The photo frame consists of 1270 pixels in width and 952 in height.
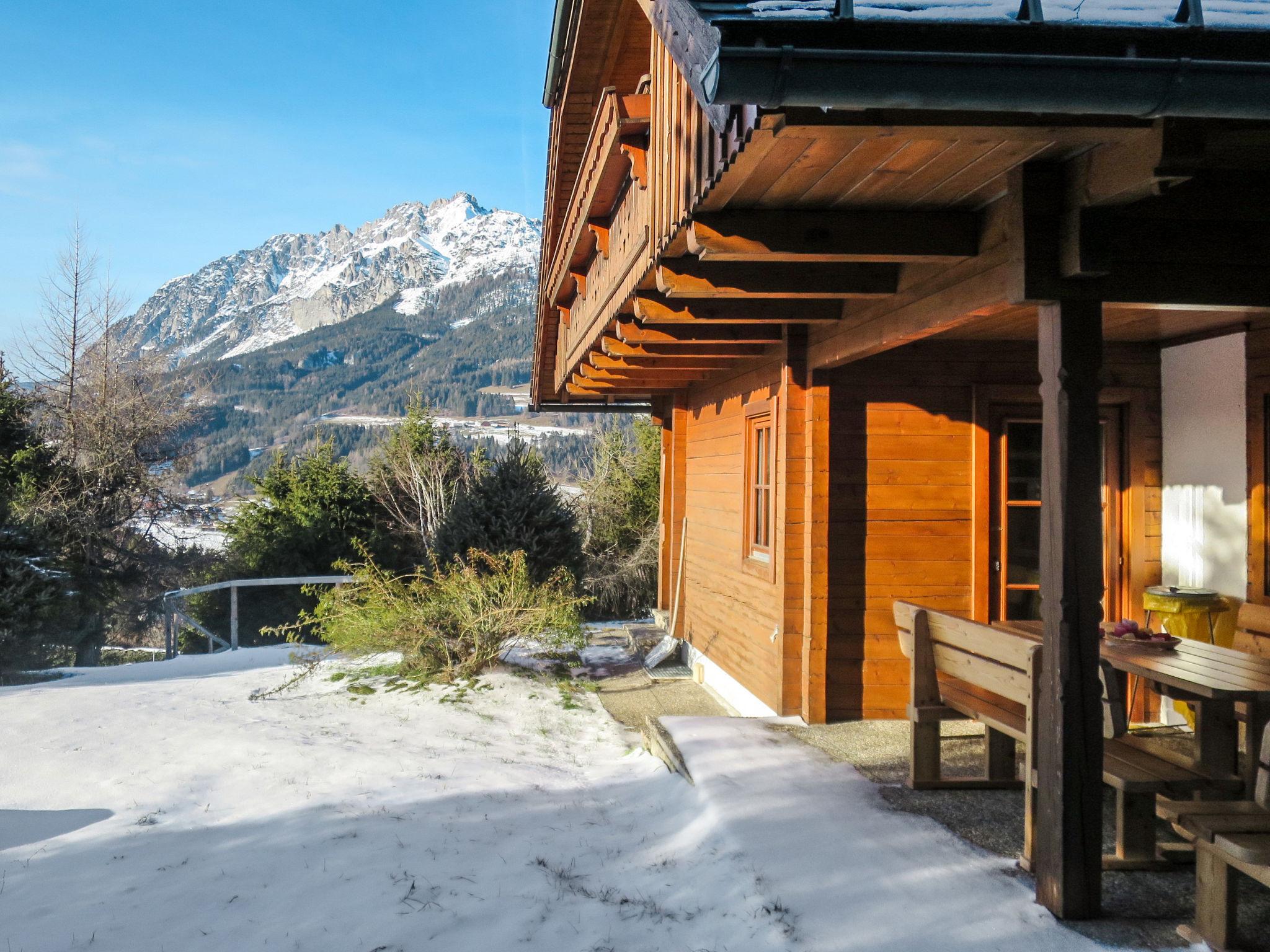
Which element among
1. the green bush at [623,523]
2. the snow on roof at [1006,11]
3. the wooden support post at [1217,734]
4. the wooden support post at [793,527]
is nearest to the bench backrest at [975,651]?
the wooden support post at [1217,734]

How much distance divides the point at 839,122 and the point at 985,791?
347 cm

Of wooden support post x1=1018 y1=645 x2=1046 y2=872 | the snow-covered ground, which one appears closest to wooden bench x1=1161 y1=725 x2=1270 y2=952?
the snow-covered ground

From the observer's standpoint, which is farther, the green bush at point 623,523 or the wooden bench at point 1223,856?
the green bush at point 623,523

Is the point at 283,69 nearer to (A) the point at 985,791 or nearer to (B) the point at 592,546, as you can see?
(B) the point at 592,546

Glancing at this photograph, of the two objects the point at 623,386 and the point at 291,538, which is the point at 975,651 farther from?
the point at 291,538

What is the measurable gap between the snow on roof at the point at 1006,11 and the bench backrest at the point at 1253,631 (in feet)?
12.5

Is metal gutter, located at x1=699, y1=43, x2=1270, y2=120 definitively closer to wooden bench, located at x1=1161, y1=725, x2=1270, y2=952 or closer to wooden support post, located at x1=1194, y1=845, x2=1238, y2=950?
wooden bench, located at x1=1161, y1=725, x2=1270, y2=952

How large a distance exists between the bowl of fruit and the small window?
269 centimetres

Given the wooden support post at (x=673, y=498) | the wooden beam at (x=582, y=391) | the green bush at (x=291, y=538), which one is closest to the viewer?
the wooden beam at (x=582, y=391)

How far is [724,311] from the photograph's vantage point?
5188mm

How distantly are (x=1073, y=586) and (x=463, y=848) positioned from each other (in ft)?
9.55

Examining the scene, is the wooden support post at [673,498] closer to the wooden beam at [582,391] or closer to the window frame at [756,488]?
the wooden beam at [582,391]

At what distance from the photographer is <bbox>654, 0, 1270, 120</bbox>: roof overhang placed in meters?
1.97

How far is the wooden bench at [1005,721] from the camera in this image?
Answer: 341 cm
